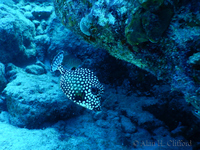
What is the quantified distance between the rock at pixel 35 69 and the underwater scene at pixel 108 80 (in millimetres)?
48

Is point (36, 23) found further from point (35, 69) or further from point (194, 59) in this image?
point (194, 59)

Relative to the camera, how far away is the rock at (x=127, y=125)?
4.70 m

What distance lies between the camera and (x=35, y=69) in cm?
647

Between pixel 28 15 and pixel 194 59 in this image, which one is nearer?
pixel 194 59

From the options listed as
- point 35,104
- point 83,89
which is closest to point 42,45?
point 35,104

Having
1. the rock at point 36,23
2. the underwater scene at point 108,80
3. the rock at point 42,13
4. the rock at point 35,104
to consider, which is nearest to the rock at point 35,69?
the underwater scene at point 108,80

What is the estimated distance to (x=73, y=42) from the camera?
6273 millimetres

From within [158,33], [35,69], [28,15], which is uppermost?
[28,15]

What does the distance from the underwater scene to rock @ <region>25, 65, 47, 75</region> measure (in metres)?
0.05

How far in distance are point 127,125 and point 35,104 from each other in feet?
11.2

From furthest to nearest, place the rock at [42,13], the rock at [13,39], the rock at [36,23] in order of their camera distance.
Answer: the rock at [42,13] → the rock at [36,23] → the rock at [13,39]

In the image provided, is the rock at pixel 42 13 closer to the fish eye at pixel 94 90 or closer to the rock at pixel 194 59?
the fish eye at pixel 94 90

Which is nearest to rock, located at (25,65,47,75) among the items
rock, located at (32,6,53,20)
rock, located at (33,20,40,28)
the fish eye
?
rock, located at (33,20,40,28)

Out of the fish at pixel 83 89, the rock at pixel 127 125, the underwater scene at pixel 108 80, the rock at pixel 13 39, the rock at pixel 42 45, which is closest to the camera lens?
the underwater scene at pixel 108 80
